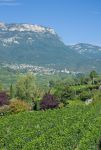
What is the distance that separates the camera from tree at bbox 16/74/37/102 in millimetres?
138375

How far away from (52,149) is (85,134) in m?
12.4

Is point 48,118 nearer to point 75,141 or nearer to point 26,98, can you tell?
point 75,141

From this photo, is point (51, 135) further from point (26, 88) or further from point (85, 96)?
point (26, 88)

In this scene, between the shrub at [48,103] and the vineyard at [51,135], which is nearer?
the vineyard at [51,135]

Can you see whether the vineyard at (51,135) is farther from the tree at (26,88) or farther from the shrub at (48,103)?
the tree at (26,88)

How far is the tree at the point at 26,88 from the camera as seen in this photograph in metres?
138

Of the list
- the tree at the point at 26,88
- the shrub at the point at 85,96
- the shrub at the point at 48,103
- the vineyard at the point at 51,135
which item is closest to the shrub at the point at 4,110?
the shrub at the point at 48,103

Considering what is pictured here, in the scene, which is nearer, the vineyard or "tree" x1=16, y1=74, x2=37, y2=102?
the vineyard

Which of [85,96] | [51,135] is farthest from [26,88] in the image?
[51,135]

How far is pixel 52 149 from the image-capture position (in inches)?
1682

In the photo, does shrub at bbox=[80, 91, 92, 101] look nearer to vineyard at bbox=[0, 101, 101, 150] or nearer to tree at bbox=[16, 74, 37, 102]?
tree at bbox=[16, 74, 37, 102]

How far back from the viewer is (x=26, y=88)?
141m

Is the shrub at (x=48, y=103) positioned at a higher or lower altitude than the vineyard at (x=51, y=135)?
higher

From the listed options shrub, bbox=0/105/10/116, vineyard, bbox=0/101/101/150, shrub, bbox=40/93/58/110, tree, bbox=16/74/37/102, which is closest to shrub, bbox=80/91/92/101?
tree, bbox=16/74/37/102
